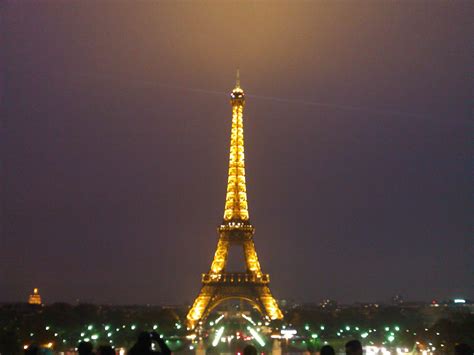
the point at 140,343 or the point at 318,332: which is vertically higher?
the point at 318,332

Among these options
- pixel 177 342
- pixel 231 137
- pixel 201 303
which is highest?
pixel 231 137

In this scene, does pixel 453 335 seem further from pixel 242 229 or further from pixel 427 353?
pixel 242 229

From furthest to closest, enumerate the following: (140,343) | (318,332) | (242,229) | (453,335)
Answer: (318,332), (242,229), (453,335), (140,343)

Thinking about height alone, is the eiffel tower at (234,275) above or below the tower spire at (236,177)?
below

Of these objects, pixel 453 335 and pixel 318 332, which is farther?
pixel 318 332

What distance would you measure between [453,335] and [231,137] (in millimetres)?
32104

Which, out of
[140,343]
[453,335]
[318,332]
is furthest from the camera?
[318,332]

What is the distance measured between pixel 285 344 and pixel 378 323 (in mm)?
21294

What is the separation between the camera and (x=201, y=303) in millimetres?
70688

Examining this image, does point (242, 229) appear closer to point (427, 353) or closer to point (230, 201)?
point (230, 201)

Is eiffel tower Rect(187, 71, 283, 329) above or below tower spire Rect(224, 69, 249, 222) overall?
below

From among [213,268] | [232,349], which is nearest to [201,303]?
[213,268]

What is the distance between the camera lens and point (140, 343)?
7.35 metres

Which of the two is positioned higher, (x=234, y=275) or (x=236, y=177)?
(x=236, y=177)
